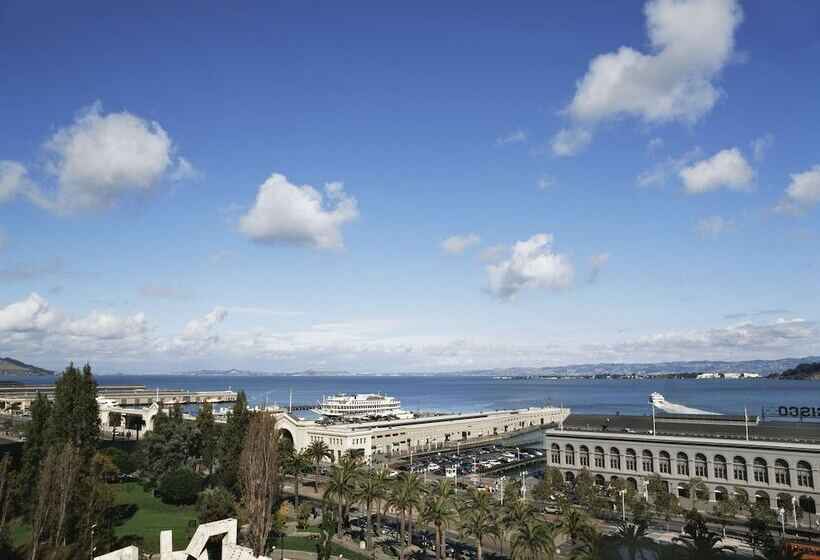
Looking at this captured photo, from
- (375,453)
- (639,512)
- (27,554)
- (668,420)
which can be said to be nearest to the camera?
(27,554)

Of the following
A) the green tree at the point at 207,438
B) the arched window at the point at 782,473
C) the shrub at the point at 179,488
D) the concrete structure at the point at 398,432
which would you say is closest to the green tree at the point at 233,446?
the shrub at the point at 179,488

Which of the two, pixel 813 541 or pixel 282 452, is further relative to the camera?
pixel 282 452

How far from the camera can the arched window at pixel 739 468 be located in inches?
2785

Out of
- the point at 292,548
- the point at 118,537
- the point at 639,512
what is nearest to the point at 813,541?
the point at 639,512

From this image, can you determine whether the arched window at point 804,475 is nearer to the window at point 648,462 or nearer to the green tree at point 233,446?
the window at point 648,462

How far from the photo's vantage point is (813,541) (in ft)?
183

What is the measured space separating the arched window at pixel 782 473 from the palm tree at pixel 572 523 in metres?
37.2

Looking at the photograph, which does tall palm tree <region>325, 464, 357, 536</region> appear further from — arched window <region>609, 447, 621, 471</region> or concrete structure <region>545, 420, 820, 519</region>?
arched window <region>609, 447, 621, 471</region>

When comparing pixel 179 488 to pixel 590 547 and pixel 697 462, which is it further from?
pixel 697 462

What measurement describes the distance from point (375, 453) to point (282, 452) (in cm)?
4334

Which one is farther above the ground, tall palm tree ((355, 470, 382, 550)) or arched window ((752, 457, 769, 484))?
tall palm tree ((355, 470, 382, 550))

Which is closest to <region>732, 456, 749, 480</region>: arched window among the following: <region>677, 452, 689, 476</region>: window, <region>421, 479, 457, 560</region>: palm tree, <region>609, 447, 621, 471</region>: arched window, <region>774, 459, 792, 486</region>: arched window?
<region>774, 459, 792, 486</region>: arched window

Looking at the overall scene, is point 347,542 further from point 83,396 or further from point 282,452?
point 83,396

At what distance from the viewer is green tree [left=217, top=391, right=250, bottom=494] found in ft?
227
